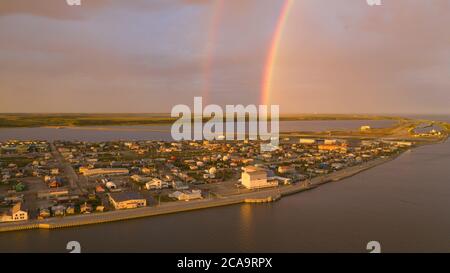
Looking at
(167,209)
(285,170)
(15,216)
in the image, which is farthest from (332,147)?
(15,216)

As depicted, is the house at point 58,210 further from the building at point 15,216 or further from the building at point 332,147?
the building at point 332,147

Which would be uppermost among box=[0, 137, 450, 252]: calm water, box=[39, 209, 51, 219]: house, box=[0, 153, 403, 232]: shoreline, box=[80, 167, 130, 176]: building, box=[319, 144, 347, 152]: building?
box=[319, 144, 347, 152]: building

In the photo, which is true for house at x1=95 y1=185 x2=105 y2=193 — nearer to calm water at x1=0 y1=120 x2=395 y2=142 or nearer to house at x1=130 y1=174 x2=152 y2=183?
house at x1=130 y1=174 x2=152 y2=183

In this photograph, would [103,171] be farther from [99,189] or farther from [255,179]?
[255,179]

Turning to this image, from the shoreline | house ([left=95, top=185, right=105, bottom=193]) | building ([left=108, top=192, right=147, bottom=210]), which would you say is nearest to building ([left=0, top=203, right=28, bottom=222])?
the shoreline

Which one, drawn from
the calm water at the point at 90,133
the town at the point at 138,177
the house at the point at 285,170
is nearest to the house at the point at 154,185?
the town at the point at 138,177

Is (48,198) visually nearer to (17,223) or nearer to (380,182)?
(17,223)

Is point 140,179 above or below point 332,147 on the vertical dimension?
below
